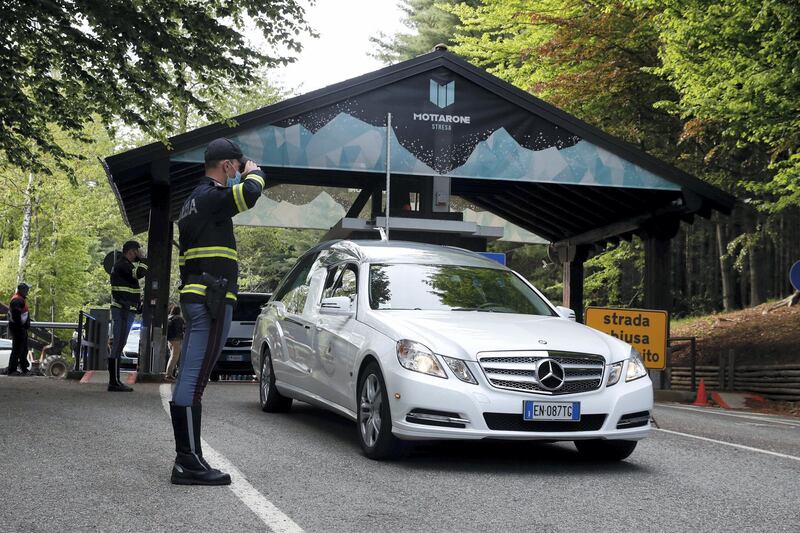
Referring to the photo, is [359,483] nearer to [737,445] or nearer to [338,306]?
[338,306]

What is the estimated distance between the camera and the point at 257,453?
7359 mm

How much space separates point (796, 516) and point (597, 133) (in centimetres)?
1432

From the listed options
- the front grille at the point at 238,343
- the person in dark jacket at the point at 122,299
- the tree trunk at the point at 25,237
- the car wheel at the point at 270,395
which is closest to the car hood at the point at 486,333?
the car wheel at the point at 270,395

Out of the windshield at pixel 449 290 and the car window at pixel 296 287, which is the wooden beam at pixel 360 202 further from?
the windshield at pixel 449 290

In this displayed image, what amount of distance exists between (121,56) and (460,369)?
1016 cm

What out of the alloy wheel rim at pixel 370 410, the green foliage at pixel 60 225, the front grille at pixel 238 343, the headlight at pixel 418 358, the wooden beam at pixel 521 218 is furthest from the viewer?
the green foliage at pixel 60 225

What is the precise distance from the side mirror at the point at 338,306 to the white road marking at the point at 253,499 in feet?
4.71

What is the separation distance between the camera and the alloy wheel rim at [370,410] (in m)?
7.23

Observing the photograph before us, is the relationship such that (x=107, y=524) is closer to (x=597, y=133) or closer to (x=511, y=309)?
(x=511, y=309)

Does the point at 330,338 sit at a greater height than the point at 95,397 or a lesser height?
greater

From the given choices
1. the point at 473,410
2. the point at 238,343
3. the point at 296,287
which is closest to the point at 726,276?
the point at 238,343

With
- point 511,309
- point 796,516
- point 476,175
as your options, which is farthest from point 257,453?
point 476,175

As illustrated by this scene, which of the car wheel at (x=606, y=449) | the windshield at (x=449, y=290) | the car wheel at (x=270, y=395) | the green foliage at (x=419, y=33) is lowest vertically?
the car wheel at (x=606, y=449)

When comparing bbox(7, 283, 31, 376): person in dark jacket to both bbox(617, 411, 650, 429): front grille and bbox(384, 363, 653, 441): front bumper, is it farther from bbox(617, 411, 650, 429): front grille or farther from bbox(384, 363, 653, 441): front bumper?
bbox(617, 411, 650, 429): front grille
